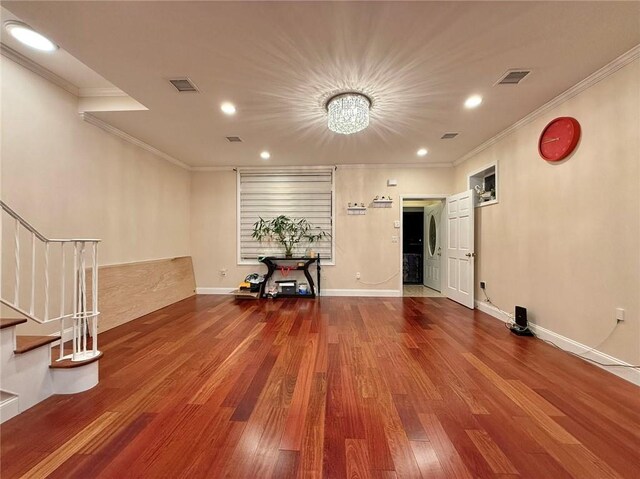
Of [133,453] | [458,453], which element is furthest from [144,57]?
[458,453]

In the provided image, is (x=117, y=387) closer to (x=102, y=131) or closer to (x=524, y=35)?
(x=102, y=131)

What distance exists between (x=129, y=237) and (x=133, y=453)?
133 inches

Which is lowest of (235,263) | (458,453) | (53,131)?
(458,453)

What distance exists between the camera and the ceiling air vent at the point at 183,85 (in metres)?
2.45

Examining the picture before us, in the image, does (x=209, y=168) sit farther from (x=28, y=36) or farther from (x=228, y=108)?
(x=28, y=36)

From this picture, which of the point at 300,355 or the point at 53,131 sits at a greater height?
the point at 53,131

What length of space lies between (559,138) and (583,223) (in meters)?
0.95

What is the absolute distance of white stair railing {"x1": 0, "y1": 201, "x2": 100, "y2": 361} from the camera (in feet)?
5.79

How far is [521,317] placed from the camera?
3.13 m

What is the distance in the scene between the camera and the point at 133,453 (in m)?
1.36

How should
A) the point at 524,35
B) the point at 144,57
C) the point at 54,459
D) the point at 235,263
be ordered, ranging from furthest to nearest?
the point at 235,263
the point at 144,57
the point at 524,35
the point at 54,459

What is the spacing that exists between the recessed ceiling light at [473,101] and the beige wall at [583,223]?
0.84 m

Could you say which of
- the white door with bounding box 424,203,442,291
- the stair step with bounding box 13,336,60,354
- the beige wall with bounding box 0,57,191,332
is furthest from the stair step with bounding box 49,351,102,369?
the white door with bounding box 424,203,442,291

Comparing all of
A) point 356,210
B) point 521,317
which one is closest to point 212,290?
point 356,210
